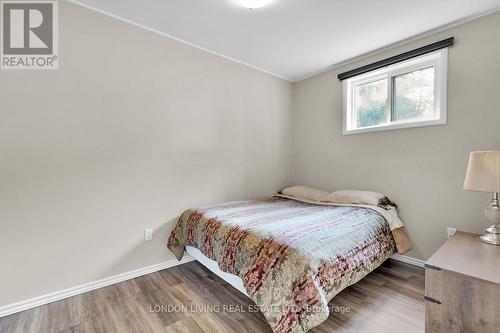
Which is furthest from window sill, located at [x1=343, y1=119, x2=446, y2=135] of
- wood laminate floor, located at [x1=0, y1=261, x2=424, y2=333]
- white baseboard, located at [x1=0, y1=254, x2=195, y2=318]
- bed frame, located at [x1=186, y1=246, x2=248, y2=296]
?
white baseboard, located at [x1=0, y1=254, x2=195, y2=318]

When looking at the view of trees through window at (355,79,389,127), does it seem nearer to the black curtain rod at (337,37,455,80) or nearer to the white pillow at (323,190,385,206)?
the black curtain rod at (337,37,455,80)

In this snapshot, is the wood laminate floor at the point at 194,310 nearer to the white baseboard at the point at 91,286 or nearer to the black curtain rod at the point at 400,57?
the white baseboard at the point at 91,286

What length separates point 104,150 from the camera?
2.03 m

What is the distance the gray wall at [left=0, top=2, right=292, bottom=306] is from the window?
1.59m

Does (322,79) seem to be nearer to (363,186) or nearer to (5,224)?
(363,186)

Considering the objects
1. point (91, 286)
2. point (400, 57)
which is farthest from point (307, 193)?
point (91, 286)

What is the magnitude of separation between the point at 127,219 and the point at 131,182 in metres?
0.35

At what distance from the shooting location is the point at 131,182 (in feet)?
7.14

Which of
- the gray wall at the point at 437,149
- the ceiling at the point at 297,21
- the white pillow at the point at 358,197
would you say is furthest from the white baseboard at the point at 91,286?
the ceiling at the point at 297,21

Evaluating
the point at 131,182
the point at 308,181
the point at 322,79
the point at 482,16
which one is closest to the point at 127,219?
the point at 131,182

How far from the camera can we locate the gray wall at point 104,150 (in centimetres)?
170

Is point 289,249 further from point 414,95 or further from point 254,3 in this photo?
point 414,95

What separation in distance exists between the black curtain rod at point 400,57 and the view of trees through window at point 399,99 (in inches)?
7.8

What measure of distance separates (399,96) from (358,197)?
126 centimetres
